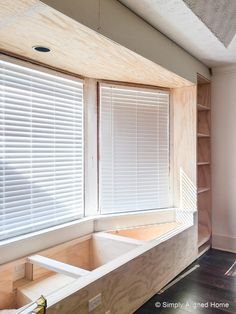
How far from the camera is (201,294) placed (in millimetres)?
2441

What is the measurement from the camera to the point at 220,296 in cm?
241

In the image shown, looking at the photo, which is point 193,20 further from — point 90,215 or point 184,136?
point 90,215

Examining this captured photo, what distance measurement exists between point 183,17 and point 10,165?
1881mm

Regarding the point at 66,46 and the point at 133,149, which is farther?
the point at 133,149

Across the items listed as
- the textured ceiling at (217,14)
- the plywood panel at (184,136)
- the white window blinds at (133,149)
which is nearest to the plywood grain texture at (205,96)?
the plywood panel at (184,136)

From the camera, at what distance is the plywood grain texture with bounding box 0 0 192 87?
156 cm

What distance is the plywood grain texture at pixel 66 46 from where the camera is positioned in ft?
5.12

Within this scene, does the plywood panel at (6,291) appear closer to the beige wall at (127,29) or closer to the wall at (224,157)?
the beige wall at (127,29)

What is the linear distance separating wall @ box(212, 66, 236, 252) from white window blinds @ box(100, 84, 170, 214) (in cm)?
79

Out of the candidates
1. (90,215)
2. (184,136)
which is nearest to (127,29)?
(184,136)

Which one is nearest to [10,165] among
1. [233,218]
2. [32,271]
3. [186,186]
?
[32,271]

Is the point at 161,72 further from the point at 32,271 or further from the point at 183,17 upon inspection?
the point at 32,271

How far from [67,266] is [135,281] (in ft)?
1.89

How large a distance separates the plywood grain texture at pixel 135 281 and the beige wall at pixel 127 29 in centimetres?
170
